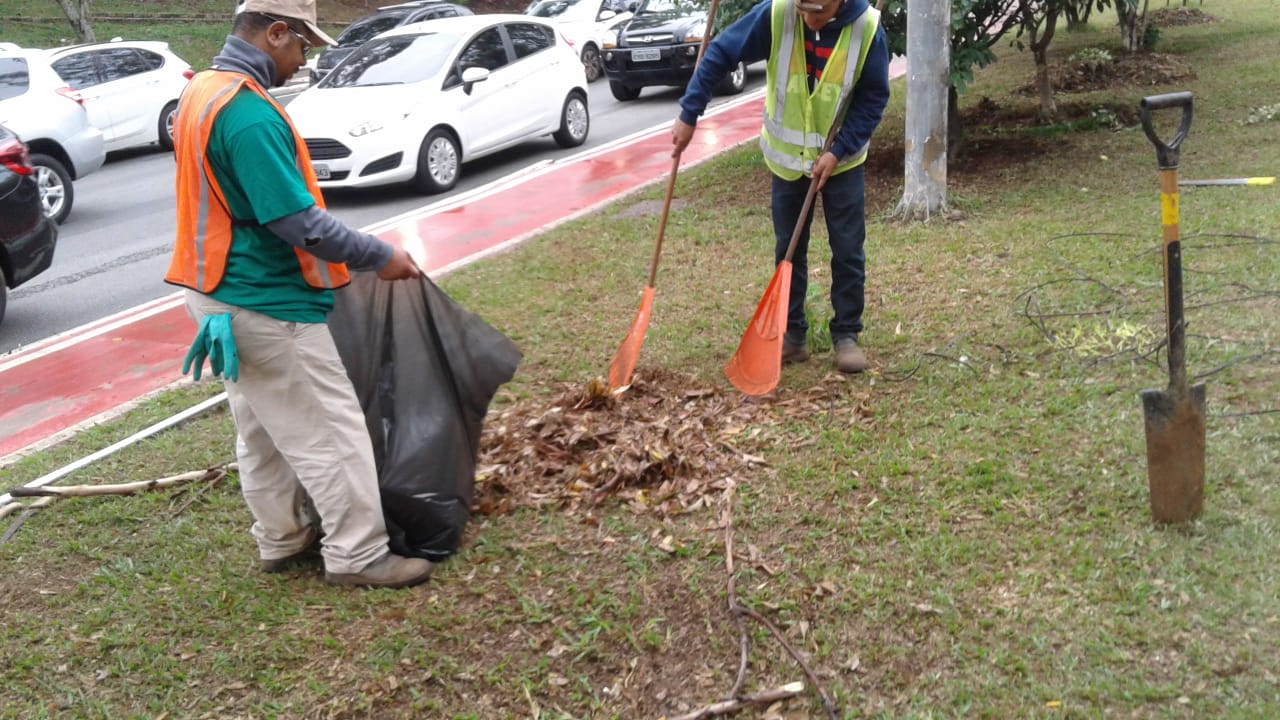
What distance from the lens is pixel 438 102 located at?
1130cm

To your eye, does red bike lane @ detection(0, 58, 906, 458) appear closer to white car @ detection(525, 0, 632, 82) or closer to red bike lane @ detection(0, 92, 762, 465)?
red bike lane @ detection(0, 92, 762, 465)

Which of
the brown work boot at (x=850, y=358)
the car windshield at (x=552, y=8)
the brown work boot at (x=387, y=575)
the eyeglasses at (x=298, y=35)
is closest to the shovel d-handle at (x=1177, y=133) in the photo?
the brown work boot at (x=850, y=358)

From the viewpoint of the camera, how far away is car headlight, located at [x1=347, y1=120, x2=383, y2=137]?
10758 millimetres

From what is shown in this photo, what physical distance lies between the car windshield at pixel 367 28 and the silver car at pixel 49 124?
18.1 ft

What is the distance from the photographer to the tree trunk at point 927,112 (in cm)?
769

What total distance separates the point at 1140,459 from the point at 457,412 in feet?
8.13

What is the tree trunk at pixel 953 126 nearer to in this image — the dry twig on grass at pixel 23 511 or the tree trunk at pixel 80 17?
the dry twig on grass at pixel 23 511

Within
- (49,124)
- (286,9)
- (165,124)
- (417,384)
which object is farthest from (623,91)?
(286,9)

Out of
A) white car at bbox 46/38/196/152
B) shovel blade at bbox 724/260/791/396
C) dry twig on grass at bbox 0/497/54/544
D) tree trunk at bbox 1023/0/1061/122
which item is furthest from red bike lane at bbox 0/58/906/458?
white car at bbox 46/38/196/152

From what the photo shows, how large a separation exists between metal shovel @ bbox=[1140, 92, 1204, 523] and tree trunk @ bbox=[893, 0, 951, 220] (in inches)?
173

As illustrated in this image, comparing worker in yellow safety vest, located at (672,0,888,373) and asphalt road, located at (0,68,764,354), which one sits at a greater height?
worker in yellow safety vest, located at (672,0,888,373)

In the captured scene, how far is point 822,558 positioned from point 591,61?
17.7 m

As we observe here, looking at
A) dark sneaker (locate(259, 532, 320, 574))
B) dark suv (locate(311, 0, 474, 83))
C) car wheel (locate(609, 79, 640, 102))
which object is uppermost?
dark suv (locate(311, 0, 474, 83))

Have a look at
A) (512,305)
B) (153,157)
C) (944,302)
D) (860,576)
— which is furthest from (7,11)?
(860,576)
